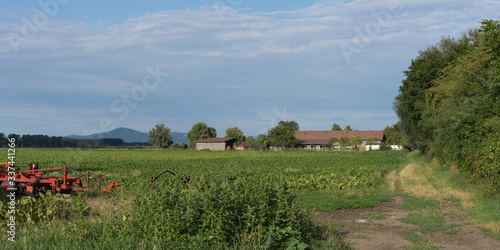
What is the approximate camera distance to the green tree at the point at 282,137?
114125mm

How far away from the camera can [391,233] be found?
1127cm

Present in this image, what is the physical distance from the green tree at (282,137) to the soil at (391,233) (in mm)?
99233

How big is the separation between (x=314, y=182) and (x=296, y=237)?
15.0m

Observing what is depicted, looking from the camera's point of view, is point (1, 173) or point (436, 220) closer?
point (436, 220)

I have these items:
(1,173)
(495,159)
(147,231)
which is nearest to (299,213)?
(147,231)

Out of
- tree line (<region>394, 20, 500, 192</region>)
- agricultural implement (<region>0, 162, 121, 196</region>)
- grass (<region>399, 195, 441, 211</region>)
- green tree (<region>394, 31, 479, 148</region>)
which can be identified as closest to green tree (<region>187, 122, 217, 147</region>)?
green tree (<region>394, 31, 479, 148</region>)

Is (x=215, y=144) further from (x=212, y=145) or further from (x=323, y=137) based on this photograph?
(x=323, y=137)

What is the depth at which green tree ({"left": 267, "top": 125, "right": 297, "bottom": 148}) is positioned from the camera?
374 ft

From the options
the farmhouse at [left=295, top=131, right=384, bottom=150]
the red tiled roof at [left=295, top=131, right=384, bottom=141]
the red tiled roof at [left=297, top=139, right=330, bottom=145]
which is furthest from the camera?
the red tiled roof at [left=295, top=131, right=384, bottom=141]

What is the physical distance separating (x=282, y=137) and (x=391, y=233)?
339ft

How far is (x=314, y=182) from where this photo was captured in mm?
22547

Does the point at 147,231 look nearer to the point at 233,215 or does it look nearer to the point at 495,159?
the point at 233,215

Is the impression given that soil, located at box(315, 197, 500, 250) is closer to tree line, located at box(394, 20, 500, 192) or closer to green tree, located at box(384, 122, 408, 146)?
tree line, located at box(394, 20, 500, 192)

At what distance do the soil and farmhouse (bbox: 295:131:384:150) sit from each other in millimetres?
108157
